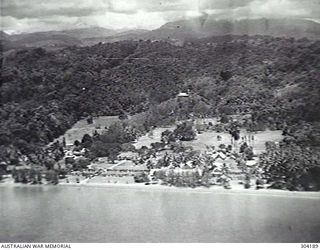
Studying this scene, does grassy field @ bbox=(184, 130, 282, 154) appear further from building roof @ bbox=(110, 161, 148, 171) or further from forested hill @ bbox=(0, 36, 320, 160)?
building roof @ bbox=(110, 161, 148, 171)

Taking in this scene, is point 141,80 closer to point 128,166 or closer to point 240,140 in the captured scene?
point 128,166

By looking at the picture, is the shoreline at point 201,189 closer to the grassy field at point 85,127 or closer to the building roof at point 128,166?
the building roof at point 128,166

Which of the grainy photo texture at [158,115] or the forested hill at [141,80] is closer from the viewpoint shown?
the grainy photo texture at [158,115]

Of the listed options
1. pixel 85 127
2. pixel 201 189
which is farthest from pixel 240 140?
pixel 85 127

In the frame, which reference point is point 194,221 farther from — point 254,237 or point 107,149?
point 107,149

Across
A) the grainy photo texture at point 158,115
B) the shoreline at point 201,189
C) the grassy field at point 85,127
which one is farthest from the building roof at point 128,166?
the grassy field at point 85,127

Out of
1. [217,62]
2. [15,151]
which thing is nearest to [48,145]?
[15,151]
